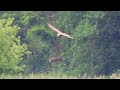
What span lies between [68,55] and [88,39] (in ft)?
4.12

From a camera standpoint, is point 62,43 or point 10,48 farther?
point 62,43

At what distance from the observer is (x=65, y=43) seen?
19.6 metres

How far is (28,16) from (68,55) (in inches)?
128

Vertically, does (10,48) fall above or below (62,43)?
below

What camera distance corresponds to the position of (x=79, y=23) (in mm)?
19375
